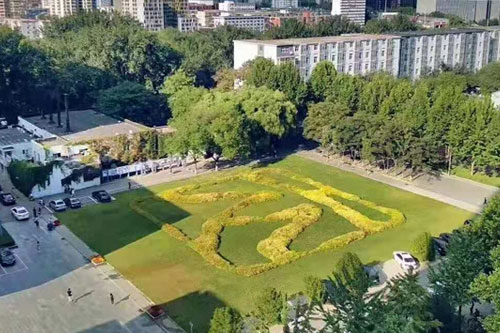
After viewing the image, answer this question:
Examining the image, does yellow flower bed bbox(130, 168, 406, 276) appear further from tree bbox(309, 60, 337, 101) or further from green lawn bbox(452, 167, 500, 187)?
tree bbox(309, 60, 337, 101)

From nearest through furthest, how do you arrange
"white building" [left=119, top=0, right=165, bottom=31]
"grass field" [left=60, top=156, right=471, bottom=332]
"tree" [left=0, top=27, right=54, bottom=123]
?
"grass field" [left=60, top=156, right=471, bottom=332], "tree" [left=0, top=27, right=54, bottom=123], "white building" [left=119, top=0, right=165, bottom=31]

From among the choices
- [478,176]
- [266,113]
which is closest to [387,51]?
[266,113]

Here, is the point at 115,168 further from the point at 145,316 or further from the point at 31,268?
the point at 145,316

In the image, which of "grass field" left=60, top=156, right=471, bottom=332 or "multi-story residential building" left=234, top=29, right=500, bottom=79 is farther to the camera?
"multi-story residential building" left=234, top=29, right=500, bottom=79

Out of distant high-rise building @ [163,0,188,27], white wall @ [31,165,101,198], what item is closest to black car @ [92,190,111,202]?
white wall @ [31,165,101,198]

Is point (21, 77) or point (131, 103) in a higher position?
point (21, 77)

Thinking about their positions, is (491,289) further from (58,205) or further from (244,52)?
(244,52)

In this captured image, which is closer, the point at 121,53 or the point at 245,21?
the point at 121,53
